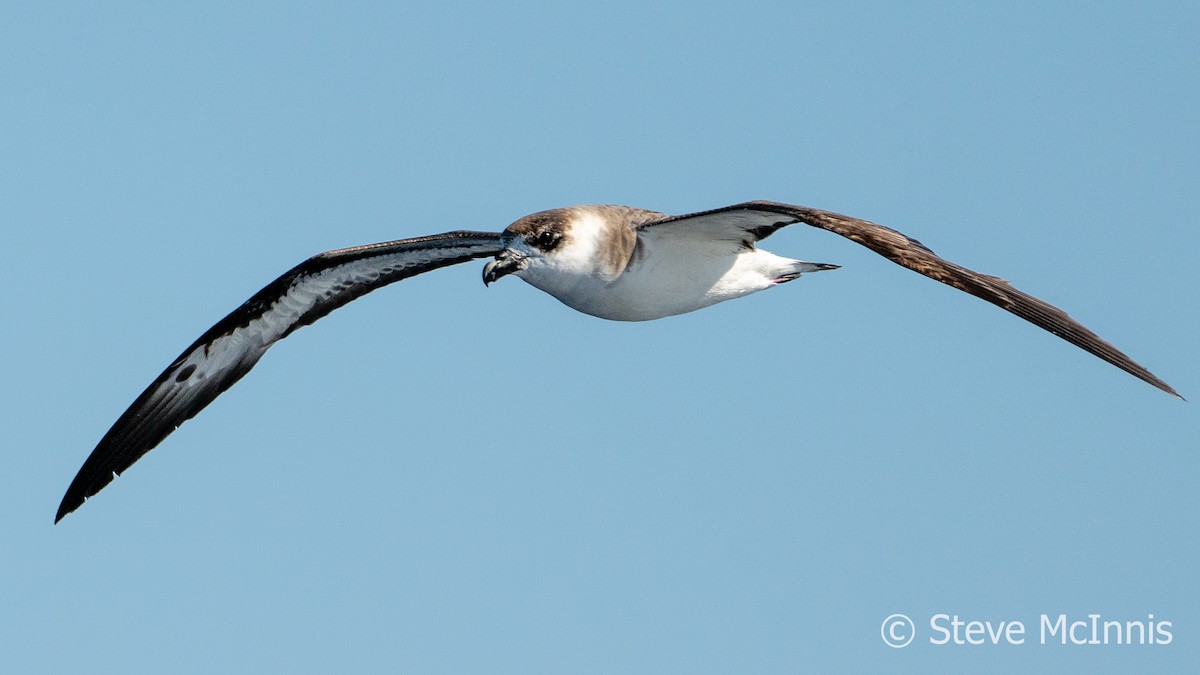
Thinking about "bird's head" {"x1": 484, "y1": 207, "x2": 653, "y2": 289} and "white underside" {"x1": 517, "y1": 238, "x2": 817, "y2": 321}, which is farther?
"white underside" {"x1": 517, "y1": 238, "x2": 817, "y2": 321}

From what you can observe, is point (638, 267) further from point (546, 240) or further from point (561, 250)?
point (546, 240)

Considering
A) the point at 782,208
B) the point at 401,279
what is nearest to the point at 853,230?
the point at 782,208

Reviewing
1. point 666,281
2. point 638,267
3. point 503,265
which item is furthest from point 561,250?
point 666,281

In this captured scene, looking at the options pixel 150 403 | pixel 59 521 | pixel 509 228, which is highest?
pixel 509 228

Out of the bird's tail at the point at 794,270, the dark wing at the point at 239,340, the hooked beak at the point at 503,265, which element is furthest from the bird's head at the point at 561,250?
the dark wing at the point at 239,340

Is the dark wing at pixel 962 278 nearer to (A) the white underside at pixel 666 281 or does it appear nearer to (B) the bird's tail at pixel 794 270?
(A) the white underside at pixel 666 281

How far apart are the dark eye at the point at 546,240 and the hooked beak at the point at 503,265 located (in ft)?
0.79

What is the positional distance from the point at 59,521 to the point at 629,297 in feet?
24.6

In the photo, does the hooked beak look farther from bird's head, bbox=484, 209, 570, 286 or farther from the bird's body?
the bird's body

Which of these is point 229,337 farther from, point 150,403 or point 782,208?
point 782,208

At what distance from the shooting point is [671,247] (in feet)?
48.0

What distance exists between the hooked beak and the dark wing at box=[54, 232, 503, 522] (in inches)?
93.1

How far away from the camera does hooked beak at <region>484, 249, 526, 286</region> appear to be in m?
13.9

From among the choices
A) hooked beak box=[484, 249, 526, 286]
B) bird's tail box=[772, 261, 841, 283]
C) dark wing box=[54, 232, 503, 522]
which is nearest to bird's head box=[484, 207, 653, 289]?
hooked beak box=[484, 249, 526, 286]
